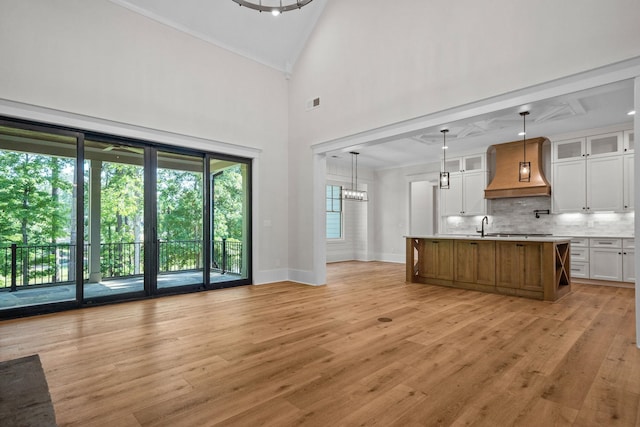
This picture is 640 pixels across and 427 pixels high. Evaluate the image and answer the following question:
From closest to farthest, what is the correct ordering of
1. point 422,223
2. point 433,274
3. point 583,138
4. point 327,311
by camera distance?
point 327,311 < point 433,274 < point 583,138 < point 422,223

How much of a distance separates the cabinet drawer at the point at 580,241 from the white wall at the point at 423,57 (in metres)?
4.31

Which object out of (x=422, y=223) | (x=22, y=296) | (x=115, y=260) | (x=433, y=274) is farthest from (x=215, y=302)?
(x=422, y=223)

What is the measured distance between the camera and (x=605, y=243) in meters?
6.15

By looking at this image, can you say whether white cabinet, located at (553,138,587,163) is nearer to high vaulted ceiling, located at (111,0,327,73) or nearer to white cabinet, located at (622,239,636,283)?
white cabinet, located at (622,239,636,283)

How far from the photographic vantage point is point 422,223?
10414 millimetres

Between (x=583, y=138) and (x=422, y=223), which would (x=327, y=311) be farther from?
(x=422, y=223)

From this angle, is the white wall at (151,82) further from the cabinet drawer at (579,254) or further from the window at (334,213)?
the cabinet drawer at (579,254)

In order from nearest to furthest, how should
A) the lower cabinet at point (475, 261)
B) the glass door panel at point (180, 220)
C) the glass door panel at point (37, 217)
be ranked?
1. the glass door panel at point (37, 217)
2. the glass door panel at point (180, 220)
3. the lower cabinet at point (475, 261)

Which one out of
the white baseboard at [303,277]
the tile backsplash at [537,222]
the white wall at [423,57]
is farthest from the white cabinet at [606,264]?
the white baseboard at [303,277]

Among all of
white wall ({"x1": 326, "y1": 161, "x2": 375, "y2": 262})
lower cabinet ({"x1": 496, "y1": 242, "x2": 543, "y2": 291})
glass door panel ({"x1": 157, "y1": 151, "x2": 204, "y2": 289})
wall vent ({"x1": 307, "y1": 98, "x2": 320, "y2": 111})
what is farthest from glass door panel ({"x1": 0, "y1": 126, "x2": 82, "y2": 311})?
white wall ({"x1": 326, "y1": 161, "x2": 375, "y2": 262})

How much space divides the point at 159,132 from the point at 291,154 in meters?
2.56

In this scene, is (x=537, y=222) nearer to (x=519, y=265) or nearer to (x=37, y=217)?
(x=519, y=265)

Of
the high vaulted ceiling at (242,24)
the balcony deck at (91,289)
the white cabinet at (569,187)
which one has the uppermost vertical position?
the high vaulted ceiling at (242,24)

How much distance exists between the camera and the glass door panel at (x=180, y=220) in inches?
209
